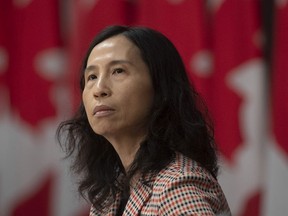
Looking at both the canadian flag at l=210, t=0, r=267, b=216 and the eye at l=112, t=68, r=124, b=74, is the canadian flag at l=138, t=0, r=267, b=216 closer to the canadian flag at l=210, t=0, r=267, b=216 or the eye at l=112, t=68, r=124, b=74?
the canadian flag at l=210, t=0, r=267, b=216

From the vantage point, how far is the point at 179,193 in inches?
31.1

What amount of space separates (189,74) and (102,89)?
0.80 meters

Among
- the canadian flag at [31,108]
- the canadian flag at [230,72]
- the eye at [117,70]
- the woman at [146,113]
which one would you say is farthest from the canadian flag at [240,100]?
the eye at [117,70]

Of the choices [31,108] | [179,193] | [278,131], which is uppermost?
[179,193]

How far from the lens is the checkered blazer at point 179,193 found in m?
0.78

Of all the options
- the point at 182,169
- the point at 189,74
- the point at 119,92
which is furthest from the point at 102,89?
the point at 189,74

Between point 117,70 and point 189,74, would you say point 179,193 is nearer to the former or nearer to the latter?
point 117,70

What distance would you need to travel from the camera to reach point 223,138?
1812mm

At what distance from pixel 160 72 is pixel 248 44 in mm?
968

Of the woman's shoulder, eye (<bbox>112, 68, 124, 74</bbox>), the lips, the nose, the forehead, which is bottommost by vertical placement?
the woman's shoulder

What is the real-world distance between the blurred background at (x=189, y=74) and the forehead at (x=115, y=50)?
73 centimetres

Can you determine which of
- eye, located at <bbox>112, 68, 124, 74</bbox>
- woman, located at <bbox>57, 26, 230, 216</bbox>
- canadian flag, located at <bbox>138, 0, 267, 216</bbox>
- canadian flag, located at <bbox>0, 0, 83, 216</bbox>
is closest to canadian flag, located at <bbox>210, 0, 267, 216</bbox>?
canadian flag, located at <bbox>138, 0, 267, 216</bbox>

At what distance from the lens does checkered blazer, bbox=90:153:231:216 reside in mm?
777

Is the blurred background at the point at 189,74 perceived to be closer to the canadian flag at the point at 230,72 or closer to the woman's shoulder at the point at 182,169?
the canadian flag at the point at 230,72
